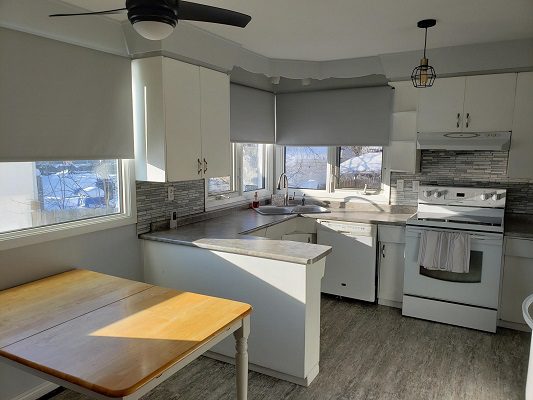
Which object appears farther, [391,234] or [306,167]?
[306,167]

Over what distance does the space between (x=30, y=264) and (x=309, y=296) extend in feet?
5.35

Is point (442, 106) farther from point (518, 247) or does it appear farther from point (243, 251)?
point (243, 251)

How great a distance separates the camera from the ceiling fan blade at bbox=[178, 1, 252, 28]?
1.57m

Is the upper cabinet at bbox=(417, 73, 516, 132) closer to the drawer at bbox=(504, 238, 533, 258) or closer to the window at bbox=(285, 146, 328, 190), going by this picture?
the drawer at bbox=(504, 238, 533, 258)

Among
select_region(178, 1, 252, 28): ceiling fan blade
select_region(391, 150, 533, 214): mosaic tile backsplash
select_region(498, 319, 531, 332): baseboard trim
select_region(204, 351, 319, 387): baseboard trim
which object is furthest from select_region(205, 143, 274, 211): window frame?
select_region(498, 319, 531, 332): baseboard trim

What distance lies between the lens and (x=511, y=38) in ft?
10.5

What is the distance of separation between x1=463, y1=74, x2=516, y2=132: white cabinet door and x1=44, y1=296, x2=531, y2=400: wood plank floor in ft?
5.50

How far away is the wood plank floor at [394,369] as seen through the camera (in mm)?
2562

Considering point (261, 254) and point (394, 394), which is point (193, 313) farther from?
point (394, 394)

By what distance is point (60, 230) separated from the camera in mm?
2541

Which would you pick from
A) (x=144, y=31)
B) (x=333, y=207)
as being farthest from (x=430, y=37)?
(x=144, y=31)

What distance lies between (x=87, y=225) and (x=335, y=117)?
270cm

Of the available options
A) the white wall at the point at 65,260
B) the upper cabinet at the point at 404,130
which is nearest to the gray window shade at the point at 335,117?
the upper cabinet at the point at 404,130

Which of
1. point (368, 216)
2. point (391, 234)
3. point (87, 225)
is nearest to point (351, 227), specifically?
point (368, 216)
